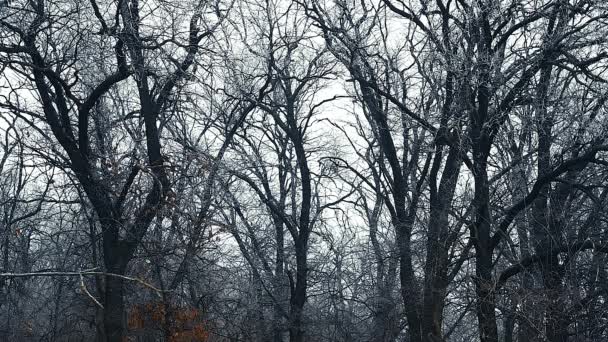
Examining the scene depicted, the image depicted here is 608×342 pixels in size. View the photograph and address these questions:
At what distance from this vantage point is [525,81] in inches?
512

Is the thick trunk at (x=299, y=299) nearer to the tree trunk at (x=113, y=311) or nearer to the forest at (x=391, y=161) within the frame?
the forest at (x=391, y=161)

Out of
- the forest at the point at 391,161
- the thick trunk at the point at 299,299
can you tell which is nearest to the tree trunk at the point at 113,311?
the forest at the point at 391,161

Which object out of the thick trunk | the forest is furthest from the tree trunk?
the thick trunk

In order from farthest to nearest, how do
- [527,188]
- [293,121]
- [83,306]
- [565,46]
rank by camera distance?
[293,121]
[83,306]
[527,188]
[565,46]

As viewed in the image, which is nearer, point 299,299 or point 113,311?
point 113,311

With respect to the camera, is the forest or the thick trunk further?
the thick trunk

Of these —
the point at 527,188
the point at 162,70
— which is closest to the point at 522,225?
the point at 527,188

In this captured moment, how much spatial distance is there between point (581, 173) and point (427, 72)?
12.0 feet

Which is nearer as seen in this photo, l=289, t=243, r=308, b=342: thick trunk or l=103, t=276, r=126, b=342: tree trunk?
l=103, t=276, r=126, b=342: tree trunk

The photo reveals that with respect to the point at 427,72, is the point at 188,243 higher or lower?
lower

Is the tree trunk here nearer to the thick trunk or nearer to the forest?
the forest

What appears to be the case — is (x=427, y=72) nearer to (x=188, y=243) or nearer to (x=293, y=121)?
(x=188, y=243)

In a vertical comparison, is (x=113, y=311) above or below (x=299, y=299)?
below

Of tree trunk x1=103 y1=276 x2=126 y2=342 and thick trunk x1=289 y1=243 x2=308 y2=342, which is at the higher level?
thick trunk x1=289 y1=243 x2=308 y2=342
